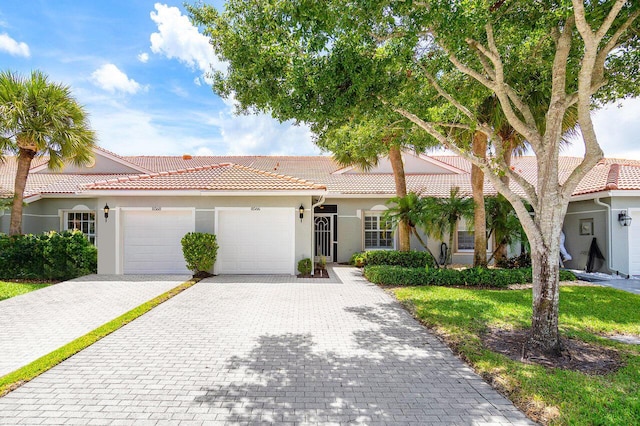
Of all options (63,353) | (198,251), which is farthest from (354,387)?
(198,251)

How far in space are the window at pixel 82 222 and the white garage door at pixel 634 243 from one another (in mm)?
22472

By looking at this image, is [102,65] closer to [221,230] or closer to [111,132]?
[111,132]

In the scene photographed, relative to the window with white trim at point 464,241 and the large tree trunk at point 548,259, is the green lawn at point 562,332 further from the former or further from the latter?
the window with white trim at point 464,241

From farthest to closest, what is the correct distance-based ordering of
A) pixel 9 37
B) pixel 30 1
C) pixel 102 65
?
pixel 102 65
pixel 9 37
pixel 30 1

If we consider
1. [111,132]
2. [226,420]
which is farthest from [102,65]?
[226,420]

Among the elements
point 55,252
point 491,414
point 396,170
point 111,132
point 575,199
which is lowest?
point 491,414

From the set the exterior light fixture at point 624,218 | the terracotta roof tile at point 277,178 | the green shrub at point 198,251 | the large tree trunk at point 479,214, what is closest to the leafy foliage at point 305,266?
the terracotta roof tile at point 277,178

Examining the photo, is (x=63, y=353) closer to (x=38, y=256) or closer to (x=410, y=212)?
(x=38, y=256)

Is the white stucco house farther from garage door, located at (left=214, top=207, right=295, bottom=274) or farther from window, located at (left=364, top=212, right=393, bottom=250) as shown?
window, located at (left=364, top=212, right=393, bottom=250)

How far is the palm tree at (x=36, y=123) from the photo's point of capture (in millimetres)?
11719

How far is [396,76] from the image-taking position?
675 centimetres

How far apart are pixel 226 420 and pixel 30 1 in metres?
11.1

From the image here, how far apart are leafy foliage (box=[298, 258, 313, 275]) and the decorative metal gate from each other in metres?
4.25

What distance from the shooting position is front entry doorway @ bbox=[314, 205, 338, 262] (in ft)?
55.8
